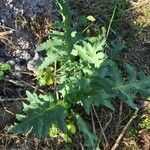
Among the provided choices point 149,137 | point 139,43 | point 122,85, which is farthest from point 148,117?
point 139,43

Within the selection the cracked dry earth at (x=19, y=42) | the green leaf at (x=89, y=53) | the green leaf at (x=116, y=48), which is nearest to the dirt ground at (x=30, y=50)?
the cracked dry earth at (x=19, y=42)

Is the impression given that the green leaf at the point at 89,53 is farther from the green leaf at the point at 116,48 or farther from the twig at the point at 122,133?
the twig at the point at 122,133

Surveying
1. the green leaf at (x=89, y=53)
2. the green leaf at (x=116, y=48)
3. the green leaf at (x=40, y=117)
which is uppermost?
the green leaf at (x=89, y=53)

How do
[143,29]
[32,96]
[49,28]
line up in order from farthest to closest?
[143,29] → [49,28] → [32,96]

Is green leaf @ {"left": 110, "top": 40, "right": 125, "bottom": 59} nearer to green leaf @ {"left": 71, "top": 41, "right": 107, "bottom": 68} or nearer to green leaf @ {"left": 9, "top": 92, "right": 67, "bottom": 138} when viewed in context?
green leaf @ {"left": 71, "top": 41, "right": 107, "bottom": 68}

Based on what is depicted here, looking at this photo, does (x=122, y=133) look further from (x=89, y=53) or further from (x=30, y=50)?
(x=30, y=50)

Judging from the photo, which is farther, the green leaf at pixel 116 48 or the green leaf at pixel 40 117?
the green leaf at pixel 116 48

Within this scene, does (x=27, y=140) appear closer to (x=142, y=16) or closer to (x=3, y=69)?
(x=3, y=69)

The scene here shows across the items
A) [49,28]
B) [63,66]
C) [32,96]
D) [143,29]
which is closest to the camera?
[32,96]
